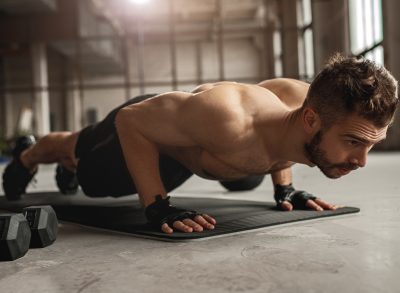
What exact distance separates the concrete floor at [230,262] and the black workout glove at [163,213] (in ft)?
0.47

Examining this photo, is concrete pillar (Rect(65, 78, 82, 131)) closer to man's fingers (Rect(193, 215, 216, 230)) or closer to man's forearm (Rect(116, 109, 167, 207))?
man's forearm (Rect(116, 109, 167, 207))

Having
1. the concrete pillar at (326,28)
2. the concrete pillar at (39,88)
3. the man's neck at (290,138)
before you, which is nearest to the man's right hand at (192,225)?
the man's neck at (290,138)

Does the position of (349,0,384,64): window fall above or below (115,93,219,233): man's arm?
above

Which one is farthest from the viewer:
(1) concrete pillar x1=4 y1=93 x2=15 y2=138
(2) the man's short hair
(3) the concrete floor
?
(1) concrete pillar x1=4 y1=93 x2=15 y2=138

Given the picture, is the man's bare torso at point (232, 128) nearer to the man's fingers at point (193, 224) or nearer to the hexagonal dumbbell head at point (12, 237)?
the man's fingers at point (193, 224)

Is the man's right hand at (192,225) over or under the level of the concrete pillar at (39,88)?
under

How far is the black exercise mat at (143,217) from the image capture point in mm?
2246

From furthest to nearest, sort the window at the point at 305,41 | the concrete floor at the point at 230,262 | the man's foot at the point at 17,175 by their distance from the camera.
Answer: the window at the point at 305,41, the man's foot at the point at 17,175, the concrete floor at the point at 230,262

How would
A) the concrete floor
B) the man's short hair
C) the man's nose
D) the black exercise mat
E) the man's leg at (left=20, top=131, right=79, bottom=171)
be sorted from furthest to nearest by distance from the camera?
the man's leg at (left=20, top=131, right=79, bottom=171) < the black exercise mat < the man's nose < the man's short hair < the concrete floor

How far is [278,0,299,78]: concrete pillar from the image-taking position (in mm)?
14195

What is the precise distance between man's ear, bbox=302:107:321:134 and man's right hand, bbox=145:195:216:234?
0.57 meters

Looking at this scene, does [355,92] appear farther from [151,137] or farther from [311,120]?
[151,137]

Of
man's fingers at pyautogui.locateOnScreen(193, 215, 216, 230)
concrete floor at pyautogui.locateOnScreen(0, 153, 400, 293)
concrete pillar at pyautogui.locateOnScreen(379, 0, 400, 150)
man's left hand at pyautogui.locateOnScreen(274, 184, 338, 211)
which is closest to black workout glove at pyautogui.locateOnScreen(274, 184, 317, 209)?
man's left hand at pyautogui.locateOnScreen(274, 184, 338, 211)

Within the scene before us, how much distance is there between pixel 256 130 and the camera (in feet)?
7.35
